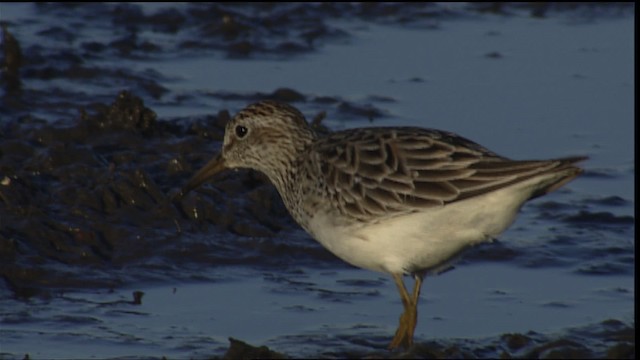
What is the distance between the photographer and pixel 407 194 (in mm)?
8297

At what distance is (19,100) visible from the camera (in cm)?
1238

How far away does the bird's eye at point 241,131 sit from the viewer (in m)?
9.41

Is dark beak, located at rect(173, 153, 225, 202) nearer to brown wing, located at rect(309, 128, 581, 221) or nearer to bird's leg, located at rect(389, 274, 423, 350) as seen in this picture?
brown wing, located at rect(309, 128, 581, 221)

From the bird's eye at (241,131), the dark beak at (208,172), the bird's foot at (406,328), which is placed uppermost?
the bird's eye at (241,131)

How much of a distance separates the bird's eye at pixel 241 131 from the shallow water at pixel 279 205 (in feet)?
3.14

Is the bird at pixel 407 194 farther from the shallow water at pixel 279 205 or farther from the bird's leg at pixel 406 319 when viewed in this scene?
the shallow water at pixel 279 205

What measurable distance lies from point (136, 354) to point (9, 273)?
4.73 feet

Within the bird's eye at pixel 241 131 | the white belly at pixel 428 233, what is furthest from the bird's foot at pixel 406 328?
the bird's eye at pixel 241 131

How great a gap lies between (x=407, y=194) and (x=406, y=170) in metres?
0.16

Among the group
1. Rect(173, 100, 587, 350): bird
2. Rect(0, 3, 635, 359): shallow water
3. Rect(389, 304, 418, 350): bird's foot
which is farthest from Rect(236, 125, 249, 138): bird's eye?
Rect(389, 304, 418, 350): bird's foot

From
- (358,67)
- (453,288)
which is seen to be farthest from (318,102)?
(453,288)

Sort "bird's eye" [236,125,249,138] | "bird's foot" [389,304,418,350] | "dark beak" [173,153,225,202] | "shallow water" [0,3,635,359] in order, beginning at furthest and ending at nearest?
1. "dark beak" [173,153,225,202]
2. "bird's eye" [236,125,249,138]
3. "shallow water" [0,3,635,359]
4. "bird's foot" [389,304,418,350]

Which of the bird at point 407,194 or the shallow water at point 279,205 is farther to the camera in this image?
the shallow water at point 279,205

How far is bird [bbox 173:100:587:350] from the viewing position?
810cm
